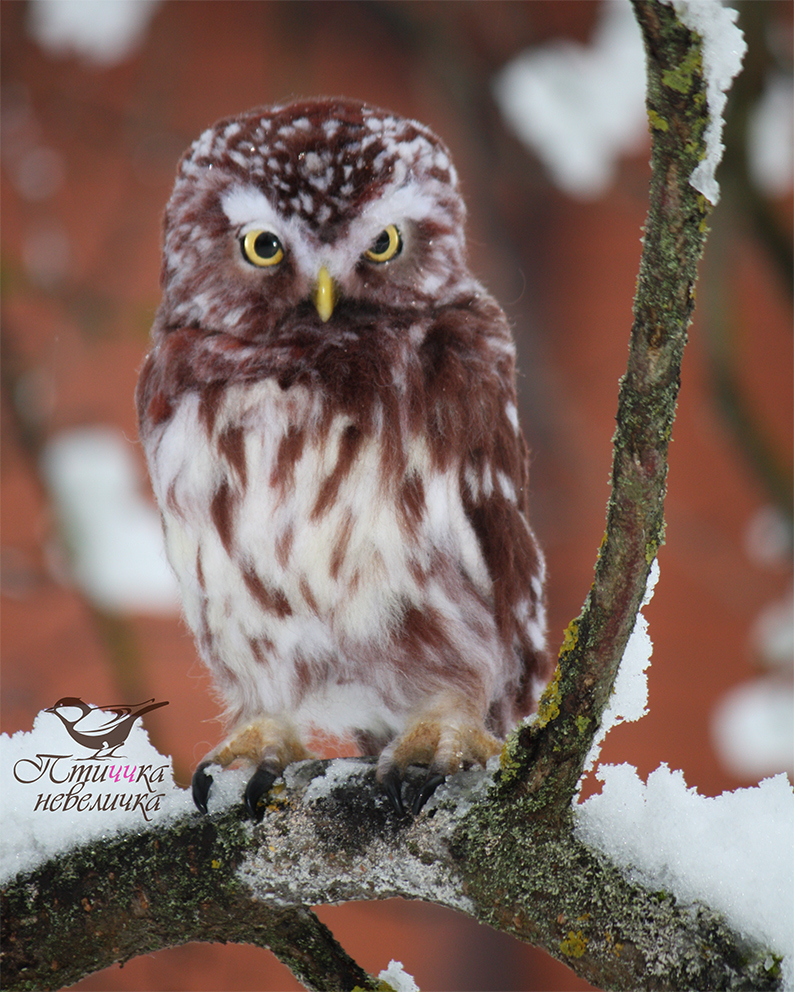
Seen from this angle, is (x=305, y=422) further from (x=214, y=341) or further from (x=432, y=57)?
(x=432, y=57)

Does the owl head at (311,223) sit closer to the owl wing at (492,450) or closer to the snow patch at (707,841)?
the owl wing at (492,450)

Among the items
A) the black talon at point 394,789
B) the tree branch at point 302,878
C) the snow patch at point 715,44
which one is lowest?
the tree branch at point 302,878

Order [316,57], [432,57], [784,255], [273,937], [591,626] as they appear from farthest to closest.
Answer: [316,57], [432,57], [784,255], [273,937], [591,626]

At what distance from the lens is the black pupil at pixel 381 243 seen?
1.02 metres

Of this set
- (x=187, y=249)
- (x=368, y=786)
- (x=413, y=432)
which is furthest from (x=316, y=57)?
(x=368, y=786)

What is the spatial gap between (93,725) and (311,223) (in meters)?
0.58

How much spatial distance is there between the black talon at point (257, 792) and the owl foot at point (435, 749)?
0.12m

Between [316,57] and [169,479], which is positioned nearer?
[169,479]

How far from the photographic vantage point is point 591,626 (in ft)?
2.36

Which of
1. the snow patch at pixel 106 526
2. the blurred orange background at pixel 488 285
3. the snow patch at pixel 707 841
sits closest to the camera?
the snow patch at pixel 707 841

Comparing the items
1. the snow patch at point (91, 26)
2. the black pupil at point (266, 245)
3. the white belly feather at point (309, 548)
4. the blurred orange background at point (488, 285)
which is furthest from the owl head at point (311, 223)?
the snow patch at point (91, 26)

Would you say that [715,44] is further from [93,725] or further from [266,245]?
[93,725]

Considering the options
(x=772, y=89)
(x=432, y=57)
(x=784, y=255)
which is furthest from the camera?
(x=432, y=57)

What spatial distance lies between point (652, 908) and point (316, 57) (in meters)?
3.14
